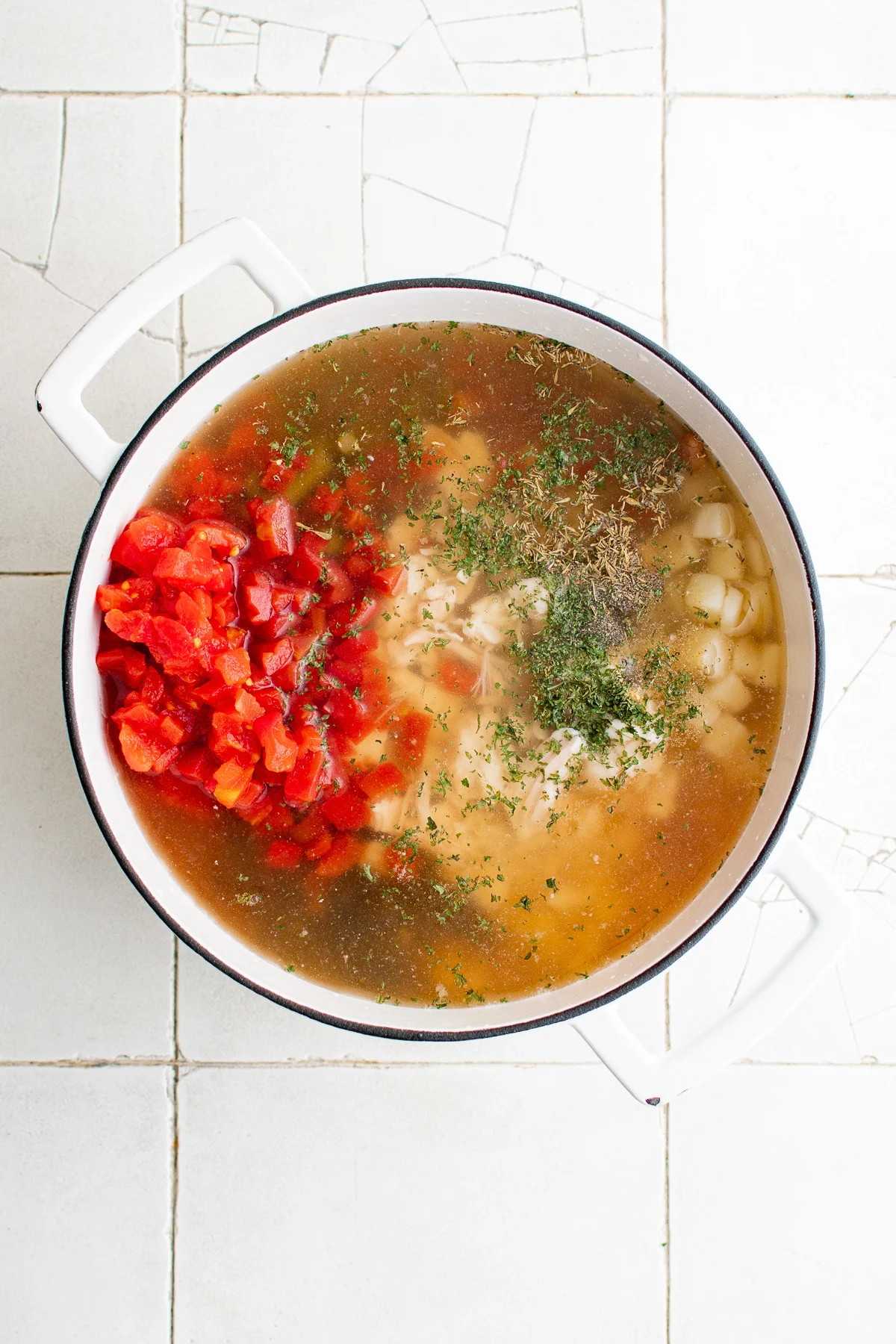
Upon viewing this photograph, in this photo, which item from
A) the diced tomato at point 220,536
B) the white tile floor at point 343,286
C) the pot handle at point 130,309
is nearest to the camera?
the pot handle at point 130,309

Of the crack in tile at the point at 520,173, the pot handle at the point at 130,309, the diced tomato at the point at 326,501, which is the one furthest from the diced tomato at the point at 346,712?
the crack in tile at the point at 520,173

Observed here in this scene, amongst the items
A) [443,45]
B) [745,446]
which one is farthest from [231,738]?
[443,45]

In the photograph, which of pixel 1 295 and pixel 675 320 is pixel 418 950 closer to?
pixel 675 320

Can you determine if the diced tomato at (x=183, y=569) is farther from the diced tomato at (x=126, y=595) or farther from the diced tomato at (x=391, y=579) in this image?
the diced tomato at (x=391, y=579)

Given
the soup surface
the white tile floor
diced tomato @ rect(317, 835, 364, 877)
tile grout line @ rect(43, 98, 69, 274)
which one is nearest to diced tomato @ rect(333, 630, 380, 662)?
the soup surface

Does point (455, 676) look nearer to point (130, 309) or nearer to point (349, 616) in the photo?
point (349, 616)

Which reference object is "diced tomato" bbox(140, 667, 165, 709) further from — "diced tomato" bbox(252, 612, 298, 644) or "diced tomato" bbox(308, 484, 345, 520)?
"diced tomato" bbox(308, 484, 345, 520)
